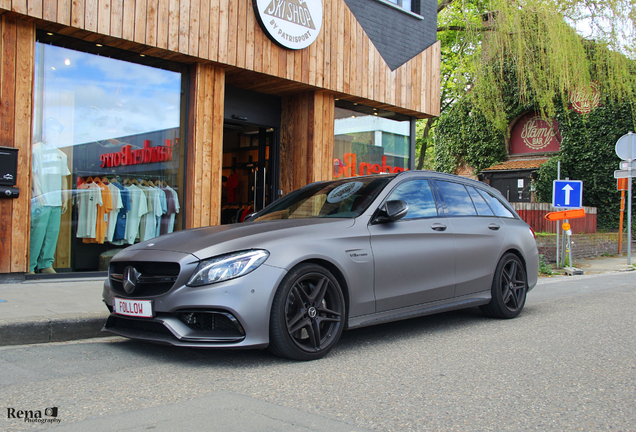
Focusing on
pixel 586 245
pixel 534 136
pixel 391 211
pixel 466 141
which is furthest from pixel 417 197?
pixel 466 141

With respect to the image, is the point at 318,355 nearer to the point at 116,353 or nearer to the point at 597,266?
the point at 116,353

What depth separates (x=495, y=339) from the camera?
5.00 metres

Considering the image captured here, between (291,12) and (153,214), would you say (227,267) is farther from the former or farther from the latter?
(291,12)

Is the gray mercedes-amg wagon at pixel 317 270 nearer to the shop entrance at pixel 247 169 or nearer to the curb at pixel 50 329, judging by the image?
the curb at pixel 50 329

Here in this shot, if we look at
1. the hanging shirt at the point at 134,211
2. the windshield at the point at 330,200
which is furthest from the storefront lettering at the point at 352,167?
the windshield at the point at 330,200

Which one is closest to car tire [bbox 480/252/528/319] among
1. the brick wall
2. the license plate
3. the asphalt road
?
the asphalt road

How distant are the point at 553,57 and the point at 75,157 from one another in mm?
12860

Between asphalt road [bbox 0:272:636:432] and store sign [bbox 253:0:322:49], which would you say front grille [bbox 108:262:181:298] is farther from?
store sign [bbox 253:0:322:49]

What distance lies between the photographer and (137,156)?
350 inches

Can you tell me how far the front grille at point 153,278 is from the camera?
12.9 ft

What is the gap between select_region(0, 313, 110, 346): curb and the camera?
180 inches

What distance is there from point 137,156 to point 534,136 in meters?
21.2

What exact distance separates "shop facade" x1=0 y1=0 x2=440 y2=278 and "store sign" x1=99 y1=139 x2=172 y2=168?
20 mm

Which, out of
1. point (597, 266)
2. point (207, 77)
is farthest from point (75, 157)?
point (597, 266)
